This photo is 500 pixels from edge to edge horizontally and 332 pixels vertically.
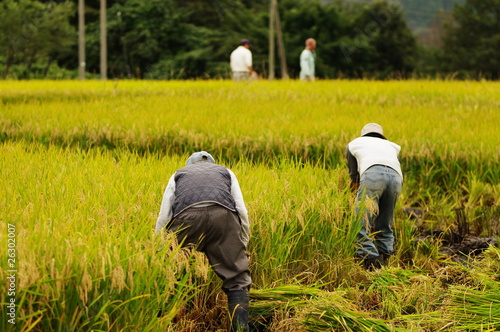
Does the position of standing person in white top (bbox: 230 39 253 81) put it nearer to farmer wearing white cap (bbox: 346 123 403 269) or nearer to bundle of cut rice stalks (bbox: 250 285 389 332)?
farmer wearing white cap (bbox: 346 123 403 269)

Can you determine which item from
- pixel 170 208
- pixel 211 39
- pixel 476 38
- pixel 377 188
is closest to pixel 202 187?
pixel 170 208

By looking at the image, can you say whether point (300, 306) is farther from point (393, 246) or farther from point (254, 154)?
point (254, 154)

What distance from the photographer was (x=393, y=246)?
5559 millimetres

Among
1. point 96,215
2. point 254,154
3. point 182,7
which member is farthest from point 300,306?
point 182,7

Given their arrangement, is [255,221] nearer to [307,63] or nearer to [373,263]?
[373,263]

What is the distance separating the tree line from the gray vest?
25.7 meters

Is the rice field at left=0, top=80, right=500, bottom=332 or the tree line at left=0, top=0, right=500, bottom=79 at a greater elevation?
the tree line at left=0, top=0, right=500, bottom=79

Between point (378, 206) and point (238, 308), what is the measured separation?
2.08 metres

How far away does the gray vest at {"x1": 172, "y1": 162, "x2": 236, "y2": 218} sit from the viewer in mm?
3594

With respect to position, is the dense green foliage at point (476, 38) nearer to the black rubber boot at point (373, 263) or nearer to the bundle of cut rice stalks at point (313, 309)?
the black rubber boot at point (373, 263)

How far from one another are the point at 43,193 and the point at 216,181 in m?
1.32

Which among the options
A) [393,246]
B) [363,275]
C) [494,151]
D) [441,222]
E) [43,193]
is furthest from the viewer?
[494,151]

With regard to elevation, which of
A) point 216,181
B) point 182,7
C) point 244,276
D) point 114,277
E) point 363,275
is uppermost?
point 182,7

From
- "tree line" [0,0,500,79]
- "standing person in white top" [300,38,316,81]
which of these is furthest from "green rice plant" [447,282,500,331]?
"tree line" [0,0,500,79]
